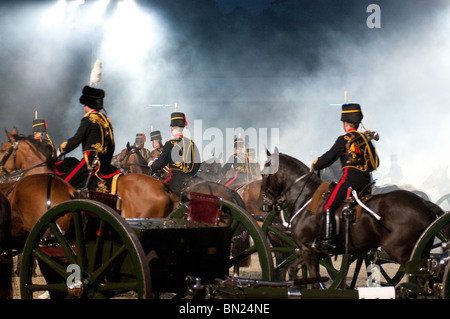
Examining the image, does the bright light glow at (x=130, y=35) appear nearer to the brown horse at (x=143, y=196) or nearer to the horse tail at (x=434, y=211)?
the brown horse at (x=143, y=196)

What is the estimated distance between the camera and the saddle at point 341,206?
4.56 metres

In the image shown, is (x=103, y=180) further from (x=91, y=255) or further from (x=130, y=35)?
(x=130, y=35)

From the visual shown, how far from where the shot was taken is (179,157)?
22.5 ft

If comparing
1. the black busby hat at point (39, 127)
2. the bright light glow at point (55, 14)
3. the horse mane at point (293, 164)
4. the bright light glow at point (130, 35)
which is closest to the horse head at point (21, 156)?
the horse mane at point (293, 164)

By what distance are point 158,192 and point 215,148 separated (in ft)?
34.2

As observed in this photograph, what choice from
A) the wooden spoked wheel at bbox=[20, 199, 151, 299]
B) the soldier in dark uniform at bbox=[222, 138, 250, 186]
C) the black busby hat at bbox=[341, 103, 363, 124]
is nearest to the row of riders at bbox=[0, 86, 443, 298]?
the black busby hat at bbox=[341, 103, 363, 124]

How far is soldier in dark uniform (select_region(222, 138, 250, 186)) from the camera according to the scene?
12589mm

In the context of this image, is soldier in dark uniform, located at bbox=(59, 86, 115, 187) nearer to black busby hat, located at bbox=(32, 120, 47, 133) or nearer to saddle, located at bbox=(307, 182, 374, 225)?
saddle, located at bbox=(307, 182, 374, 225)

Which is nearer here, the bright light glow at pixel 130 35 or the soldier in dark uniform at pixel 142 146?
the soldier in dark uniform at pixel 142 146

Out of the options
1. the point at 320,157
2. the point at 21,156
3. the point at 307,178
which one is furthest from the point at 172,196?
the point at 21,156

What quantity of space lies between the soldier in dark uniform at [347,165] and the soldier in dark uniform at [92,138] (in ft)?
6.56

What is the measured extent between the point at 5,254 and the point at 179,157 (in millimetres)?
3576

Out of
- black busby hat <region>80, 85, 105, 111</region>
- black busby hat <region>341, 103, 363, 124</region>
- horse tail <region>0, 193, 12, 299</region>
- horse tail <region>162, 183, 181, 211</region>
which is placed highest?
black busby hat <region>80, 85, 105, 111</region>

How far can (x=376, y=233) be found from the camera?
4.52m
